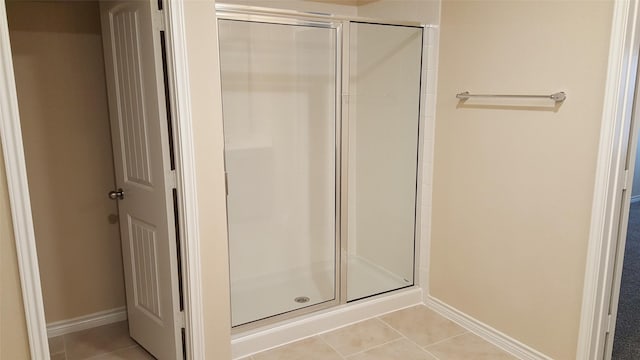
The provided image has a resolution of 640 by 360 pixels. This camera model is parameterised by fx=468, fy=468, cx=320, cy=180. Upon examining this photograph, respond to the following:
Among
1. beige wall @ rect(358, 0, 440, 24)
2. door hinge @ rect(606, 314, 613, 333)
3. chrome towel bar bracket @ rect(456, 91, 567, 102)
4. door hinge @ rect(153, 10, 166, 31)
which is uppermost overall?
beige wall @ rect(358, 0, 440, 24)

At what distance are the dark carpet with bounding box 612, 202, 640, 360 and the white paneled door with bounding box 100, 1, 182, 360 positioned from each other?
8.22 ft

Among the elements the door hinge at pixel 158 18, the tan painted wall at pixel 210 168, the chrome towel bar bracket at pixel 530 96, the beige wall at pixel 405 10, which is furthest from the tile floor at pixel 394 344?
the beige wall at pixel 405 10

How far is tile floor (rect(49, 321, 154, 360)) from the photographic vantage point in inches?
107

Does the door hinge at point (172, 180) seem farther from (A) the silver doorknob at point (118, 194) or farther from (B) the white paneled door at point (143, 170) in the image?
(A) the silver doorknob at point (118, 194)

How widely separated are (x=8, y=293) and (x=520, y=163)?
2.39 meters

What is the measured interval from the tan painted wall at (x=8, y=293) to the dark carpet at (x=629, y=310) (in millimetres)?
2918

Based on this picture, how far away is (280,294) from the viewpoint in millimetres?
3236

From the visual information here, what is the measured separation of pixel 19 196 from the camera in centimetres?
158

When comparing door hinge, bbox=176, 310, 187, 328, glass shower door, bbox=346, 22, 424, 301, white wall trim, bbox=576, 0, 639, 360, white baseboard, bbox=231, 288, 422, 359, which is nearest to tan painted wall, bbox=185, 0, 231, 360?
door hinge, bbox=176, 310, 187, 328

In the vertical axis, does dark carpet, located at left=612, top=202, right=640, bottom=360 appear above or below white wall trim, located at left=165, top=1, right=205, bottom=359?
below

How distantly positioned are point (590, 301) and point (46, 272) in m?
3.04

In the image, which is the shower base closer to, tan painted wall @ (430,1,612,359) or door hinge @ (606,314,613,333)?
tan painted wall @ (430,1,612,359)

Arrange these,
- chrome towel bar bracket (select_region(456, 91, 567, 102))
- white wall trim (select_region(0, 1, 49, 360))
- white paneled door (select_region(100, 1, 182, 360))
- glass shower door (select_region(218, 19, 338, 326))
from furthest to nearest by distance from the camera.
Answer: glass shower door (select_region(218, 19, 338, 326))
chrome towel bar bracket (select_region(456, 91, 567, 102))
white paneled door (select_region(100, 1, 182, 360))
white wall trim (select_region(0, 1, 49, 360))

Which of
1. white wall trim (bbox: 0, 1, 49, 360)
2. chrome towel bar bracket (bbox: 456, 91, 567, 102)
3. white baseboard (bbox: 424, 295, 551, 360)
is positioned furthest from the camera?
white baseboard (bbox: 424, 295, 551, 360)
